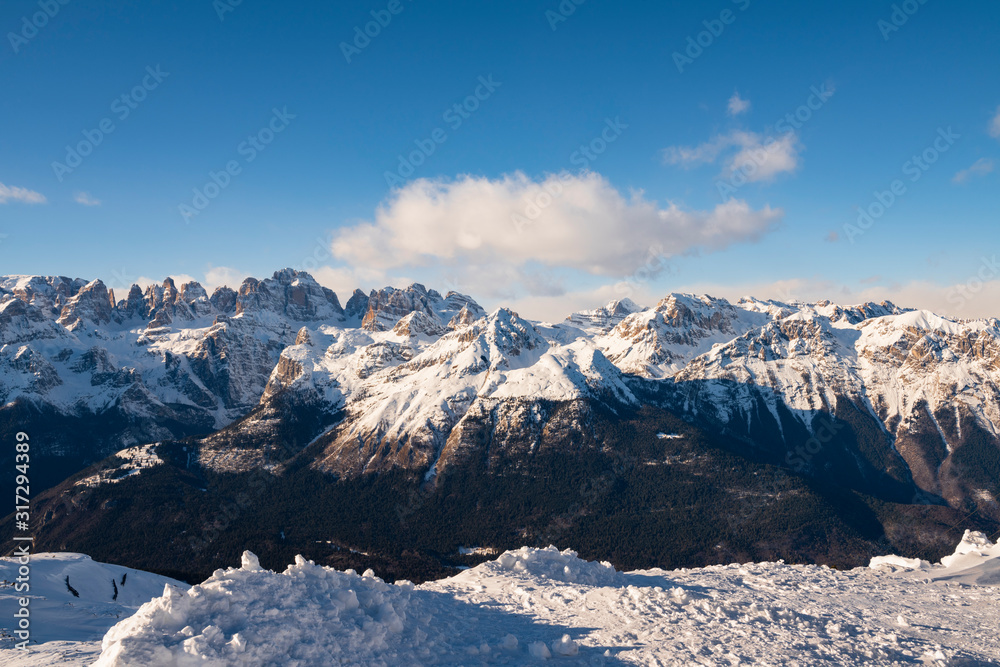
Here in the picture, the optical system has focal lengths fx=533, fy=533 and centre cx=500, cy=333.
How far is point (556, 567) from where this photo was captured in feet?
219

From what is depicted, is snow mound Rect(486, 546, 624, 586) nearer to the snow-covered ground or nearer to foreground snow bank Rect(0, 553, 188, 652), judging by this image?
the snow-covered ground

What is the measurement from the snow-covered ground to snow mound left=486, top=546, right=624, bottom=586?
2.02ft

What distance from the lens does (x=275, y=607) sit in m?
33.8

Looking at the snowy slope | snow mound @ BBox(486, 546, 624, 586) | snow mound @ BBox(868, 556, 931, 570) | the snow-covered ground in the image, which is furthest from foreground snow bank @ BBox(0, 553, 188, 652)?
snow mound @ BBox(868, 556, 931, 570)

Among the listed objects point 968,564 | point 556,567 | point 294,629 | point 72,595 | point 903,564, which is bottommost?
point 903,564

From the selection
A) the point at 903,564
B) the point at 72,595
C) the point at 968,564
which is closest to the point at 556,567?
the point at 903,564

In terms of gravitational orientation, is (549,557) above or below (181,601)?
below

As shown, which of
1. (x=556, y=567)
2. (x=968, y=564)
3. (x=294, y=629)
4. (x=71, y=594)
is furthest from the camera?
(x=968, y=564)

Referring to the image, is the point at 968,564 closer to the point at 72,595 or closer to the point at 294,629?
the point at 294,629

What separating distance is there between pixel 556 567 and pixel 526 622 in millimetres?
21736

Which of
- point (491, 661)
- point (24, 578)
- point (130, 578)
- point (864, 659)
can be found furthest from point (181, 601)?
point (130, 578)

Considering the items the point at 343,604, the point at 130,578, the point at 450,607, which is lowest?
the point at 130,578

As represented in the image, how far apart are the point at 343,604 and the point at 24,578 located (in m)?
55.9

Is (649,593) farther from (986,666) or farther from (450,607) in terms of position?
(986,666)
